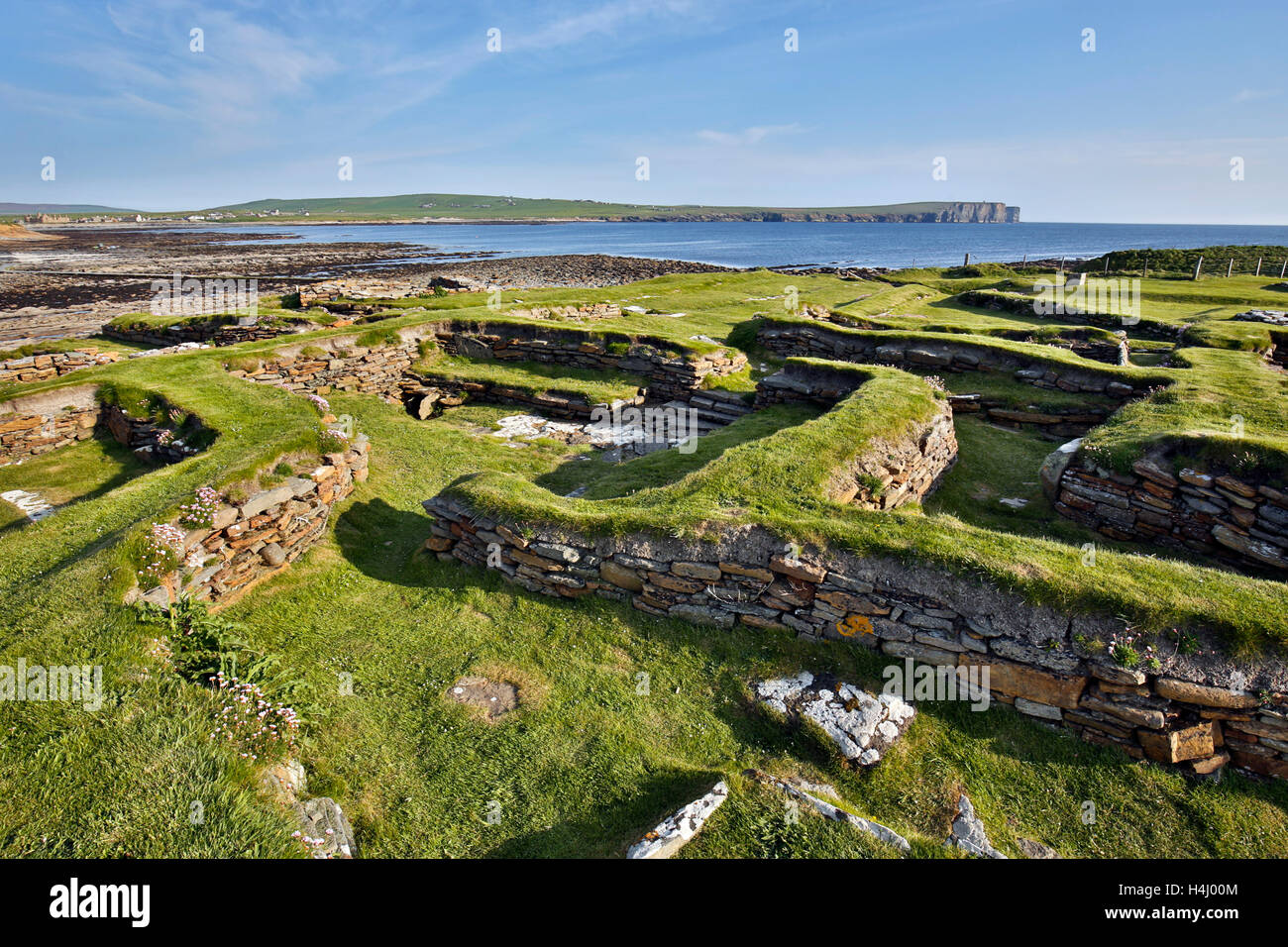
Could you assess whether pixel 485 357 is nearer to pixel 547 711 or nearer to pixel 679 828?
pixel 547 711

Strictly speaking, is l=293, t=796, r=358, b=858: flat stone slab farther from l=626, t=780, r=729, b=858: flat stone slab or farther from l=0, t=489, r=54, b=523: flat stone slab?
l=0, t=489, r=54, b=523: flat stone slab

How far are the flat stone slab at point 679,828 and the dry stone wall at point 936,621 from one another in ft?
7.59

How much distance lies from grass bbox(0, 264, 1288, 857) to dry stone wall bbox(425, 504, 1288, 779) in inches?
7.7

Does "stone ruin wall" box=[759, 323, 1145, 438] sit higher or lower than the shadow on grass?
higher

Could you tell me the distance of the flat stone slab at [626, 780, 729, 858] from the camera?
4398 mm

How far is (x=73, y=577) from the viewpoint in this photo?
Answer: 634 centimetres

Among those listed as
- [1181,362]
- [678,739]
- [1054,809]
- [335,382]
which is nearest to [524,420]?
[335,382]

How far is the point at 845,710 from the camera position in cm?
588

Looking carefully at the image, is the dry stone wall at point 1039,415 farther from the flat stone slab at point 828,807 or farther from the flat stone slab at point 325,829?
the flat stone slab at point 325,829

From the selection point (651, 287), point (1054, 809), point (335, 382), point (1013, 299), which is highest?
point (651, 287)

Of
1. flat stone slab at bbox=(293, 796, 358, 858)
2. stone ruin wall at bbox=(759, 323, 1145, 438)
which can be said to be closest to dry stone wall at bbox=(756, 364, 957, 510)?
stone ruin wall at bbox=(759, 323, 1145, 438)

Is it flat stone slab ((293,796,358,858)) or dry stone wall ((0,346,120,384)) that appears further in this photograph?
dry stone wall ((0,346,120,384))
